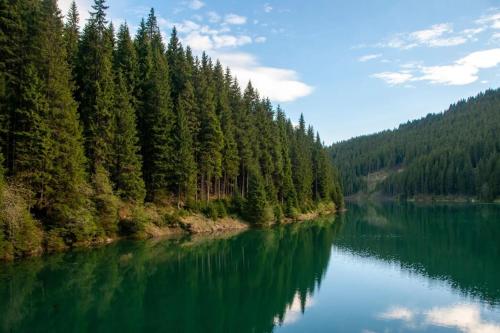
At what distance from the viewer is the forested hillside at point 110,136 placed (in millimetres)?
38500

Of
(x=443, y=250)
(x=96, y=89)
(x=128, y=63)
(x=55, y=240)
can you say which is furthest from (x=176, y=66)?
(x=443, y=250)

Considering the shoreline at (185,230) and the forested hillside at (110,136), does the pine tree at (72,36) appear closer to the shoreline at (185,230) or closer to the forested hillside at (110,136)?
the forested hillside at (110,136)

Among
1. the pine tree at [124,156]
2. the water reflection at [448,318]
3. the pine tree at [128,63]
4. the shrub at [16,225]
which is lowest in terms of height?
the water reflection at [448,318]

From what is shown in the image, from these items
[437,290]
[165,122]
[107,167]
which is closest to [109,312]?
[437,290]

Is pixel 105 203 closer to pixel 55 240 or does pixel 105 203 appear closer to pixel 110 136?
pixel 55 240

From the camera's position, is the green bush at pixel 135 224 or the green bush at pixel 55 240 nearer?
the green bush at pixel 55 240

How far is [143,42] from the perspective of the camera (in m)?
65.5

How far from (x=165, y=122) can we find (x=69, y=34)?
51.9 feet

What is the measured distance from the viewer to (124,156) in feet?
167

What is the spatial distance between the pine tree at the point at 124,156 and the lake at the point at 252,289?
276 inches

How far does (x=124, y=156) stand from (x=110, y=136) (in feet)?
9.29

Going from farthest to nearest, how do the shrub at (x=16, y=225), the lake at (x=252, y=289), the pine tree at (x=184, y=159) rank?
1. the pine tree at (x=184, y=159)
2. the shrub at (x=16, y=225)
3. the lake at (x=252, y=289)

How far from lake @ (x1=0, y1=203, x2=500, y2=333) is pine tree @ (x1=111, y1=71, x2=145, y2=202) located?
7.00 meters

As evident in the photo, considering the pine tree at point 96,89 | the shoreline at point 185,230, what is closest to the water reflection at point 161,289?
the shoreline at point 185,230
